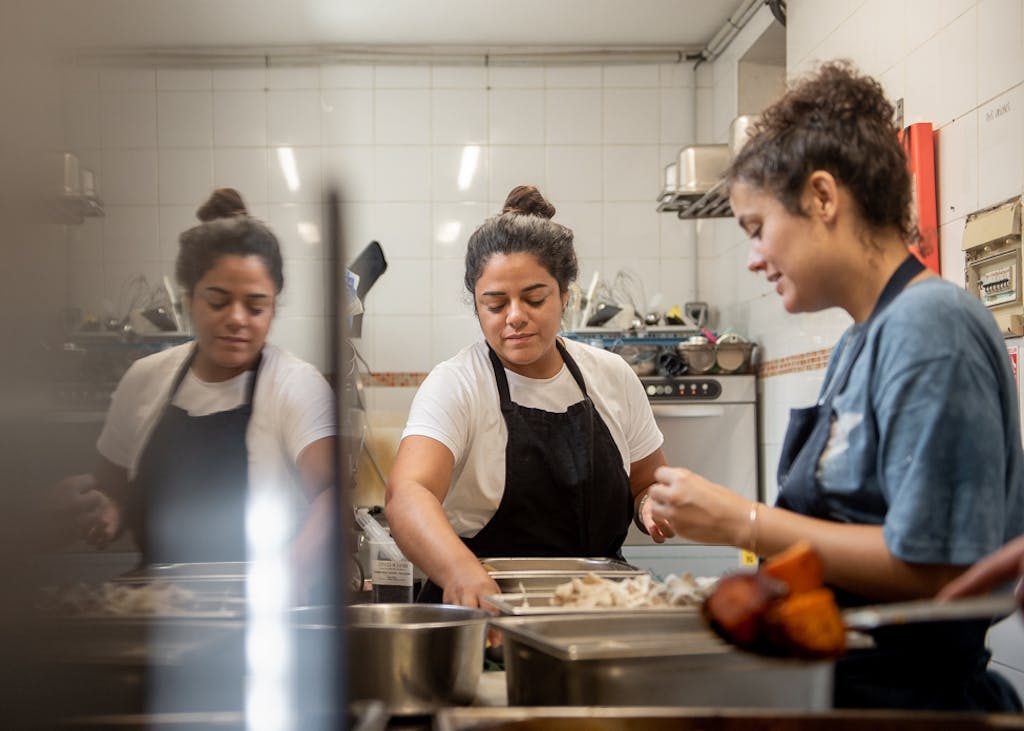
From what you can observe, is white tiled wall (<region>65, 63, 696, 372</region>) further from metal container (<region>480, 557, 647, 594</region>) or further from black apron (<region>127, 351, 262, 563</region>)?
black apron (<region>127, 351, 262, 563</region>)

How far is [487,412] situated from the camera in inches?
81.9

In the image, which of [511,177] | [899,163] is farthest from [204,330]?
[511,177]

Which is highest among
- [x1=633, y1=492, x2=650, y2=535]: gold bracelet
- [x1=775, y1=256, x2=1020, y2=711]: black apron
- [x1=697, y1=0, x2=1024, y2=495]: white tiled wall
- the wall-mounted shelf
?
[x1=697, y1=0, x2=1024, y2=495]: white tiled wall

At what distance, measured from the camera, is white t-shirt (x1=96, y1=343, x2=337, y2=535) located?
242 millimetres

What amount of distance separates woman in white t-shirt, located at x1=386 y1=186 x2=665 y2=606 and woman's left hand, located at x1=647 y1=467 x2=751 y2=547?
1.86ft

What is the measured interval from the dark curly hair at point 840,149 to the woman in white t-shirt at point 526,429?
0.79 metres

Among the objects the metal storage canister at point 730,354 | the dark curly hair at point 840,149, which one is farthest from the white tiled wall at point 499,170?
the dark curly hair at point 840,149

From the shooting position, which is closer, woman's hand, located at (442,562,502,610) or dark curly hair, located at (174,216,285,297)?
dark curly hair, located at (174,216,285,297)

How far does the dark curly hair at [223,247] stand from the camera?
0.24 m

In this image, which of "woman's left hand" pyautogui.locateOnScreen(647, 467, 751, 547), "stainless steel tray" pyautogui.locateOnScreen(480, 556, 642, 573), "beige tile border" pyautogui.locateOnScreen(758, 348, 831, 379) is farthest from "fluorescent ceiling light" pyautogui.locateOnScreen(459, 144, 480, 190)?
"woman's left hand" pyautogui.locateOnScreen(647, 467, 751, 547)

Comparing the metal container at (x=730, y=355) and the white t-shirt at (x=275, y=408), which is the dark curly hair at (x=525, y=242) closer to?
the white t-shirt at (x=275, y=408)

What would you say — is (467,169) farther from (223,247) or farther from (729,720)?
(223,247)

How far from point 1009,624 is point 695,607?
66.6 inches

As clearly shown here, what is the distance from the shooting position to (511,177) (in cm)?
525
